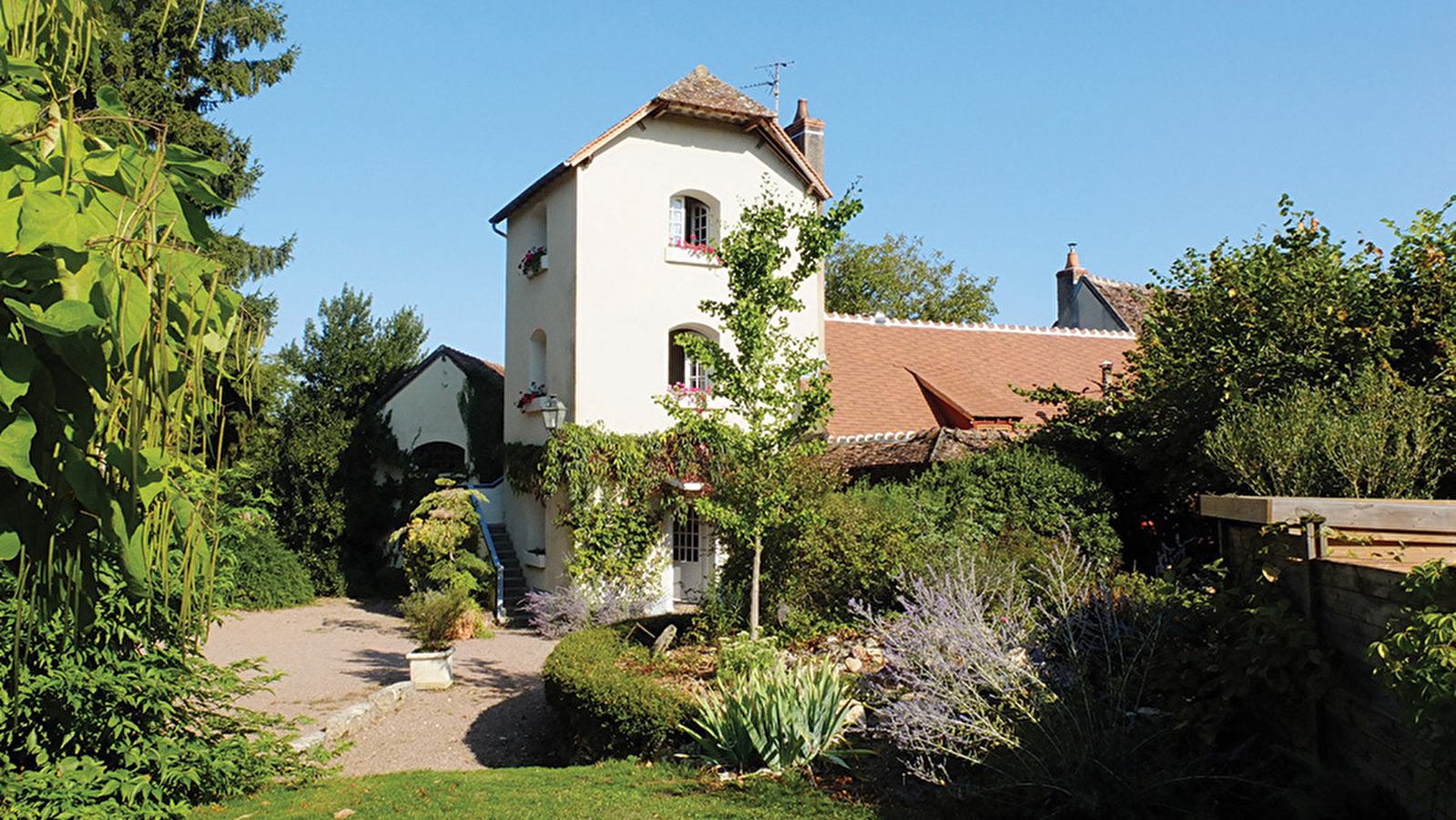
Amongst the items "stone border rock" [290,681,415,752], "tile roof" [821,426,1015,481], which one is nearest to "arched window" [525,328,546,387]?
"tile roof" [821,426,1015,481]

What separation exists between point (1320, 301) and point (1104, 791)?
8.70m

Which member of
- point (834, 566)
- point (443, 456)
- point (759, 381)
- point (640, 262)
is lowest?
point (834, 566)

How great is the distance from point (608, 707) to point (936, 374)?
15.3 meters

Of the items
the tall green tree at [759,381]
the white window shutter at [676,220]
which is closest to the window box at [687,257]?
the white window shutter at [676,220]

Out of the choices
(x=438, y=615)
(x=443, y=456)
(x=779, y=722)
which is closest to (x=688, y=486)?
(x=438, y=615)

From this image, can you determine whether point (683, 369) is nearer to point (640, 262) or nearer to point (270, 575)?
point (640, 262)

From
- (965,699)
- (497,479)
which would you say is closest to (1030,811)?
(965,699)

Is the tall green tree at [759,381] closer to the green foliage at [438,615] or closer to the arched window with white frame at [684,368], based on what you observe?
the green foliage at [438,615]

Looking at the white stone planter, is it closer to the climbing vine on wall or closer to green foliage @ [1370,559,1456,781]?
the climbing vine on wall

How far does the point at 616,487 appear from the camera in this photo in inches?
683

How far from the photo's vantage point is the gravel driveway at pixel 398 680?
10.1m

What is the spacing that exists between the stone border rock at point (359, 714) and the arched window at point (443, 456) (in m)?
10.5

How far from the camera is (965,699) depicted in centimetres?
644

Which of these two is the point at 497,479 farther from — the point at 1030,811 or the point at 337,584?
the point at 1030,811
